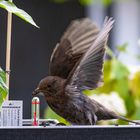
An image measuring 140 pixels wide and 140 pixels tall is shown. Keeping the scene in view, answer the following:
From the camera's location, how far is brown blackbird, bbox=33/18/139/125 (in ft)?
9.48

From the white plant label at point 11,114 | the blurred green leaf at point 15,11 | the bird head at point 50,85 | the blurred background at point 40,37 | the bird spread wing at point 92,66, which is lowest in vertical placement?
the white plant label at point 11,114

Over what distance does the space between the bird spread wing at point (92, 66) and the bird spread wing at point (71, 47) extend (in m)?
0.10

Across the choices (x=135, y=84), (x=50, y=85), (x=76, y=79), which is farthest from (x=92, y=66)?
(x=135, y=84)

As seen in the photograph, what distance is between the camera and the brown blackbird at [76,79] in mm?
2891

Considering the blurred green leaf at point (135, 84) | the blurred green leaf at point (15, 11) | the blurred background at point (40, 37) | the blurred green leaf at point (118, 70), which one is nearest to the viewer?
the blurred green leaf at point (15, 11)

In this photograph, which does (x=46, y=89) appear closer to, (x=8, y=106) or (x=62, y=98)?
(x=62, y=98)

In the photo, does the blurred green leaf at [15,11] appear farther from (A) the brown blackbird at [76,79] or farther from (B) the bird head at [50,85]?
(B) the bird head at [50,85]

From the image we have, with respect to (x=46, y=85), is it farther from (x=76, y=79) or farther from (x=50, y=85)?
(x=76, y=79)

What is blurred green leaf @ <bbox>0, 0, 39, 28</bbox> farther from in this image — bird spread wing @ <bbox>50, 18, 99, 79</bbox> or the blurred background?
the blurred background

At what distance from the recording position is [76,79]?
295cm

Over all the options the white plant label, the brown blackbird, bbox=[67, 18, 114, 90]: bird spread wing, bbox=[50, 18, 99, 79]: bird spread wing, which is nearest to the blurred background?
bbox=[50, 18, 99, 79]: bird spread wing

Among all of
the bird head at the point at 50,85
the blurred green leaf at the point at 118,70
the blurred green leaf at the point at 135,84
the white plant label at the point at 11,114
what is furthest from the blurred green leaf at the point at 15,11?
the blurred green leaf at the point at 135,84

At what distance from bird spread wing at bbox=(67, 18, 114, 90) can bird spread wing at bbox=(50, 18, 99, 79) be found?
0.32ft

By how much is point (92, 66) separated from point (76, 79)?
3.2 inches
